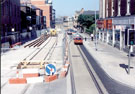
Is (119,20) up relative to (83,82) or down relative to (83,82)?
up

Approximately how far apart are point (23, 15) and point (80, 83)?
56.3m

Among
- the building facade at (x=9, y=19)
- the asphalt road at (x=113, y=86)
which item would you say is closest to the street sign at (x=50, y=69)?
the asphalt road at (x=113, y=86)

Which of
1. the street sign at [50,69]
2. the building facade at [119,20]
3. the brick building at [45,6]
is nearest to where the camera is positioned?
the street sign at [50,69]

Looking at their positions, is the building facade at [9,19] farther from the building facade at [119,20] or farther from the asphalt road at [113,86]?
the asphalt road at [113,86]

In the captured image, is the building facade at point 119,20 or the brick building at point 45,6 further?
the brick building at point 45,6

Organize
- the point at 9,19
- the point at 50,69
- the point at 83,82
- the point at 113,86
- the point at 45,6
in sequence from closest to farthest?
1. the point at 113,86
2. the point at 83,82
3. the point at 50,69
4. the point at 9,19
5. the point at 45,6

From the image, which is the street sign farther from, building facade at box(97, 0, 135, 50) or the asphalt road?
building facade at box(97, 0, 135, 50)

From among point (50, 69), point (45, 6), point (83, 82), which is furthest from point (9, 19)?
point (45, 6)

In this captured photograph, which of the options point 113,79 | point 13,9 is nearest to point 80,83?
point 113,79

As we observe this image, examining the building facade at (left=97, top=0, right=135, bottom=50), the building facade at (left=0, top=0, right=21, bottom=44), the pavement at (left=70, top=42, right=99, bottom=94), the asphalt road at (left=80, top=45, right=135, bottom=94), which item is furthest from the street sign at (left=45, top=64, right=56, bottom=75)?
the building facade at (left=0, top=0, right=21, bottom=44)

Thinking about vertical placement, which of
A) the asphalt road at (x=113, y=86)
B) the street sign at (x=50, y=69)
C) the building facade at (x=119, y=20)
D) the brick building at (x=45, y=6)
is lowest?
the asphalt road at (x=113, y=86)

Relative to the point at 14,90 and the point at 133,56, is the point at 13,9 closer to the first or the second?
the point at 133,56

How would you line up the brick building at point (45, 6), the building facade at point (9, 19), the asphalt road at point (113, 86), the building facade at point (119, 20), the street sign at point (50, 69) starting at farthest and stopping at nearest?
the brick building at point (45, 6), the building facade at point (9, 19), the building facade at point (119, 20), the street sign at point (50, 69), the asphalt road at point (113, 86)

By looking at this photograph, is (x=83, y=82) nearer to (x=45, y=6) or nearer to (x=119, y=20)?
(x=119, y=20)
